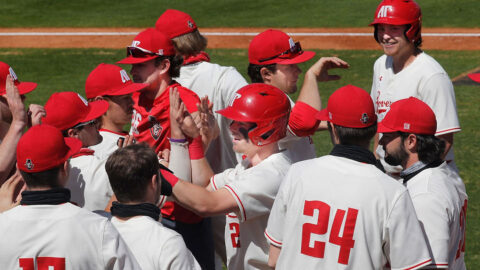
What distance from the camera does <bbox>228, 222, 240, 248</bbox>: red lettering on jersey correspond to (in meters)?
3.98

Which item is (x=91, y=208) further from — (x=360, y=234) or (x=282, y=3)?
(x=282, y=3)

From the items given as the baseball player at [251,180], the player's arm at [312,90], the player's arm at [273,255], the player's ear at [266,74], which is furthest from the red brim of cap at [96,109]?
the player's arm at [273,255]

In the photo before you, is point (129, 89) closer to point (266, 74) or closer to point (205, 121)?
point (205, 121)

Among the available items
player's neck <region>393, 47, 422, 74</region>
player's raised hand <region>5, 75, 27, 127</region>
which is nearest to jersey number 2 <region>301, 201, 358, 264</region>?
A: player's raised hand <region>5, 75, 27, 127</region>

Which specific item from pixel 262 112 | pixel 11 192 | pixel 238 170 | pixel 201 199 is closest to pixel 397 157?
pixel 262 112

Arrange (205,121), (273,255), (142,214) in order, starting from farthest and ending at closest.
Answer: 1. (205,121)
2. (273,255)
3. (142,214)

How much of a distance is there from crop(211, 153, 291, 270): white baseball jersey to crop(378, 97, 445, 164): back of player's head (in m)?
0.63

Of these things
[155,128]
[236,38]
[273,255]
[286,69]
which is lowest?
[236,38]

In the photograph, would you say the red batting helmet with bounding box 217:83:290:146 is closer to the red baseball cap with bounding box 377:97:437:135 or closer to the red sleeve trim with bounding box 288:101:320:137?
the red sleeve trim with bounding box 288:101:320:137

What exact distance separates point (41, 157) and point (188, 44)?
223 cm

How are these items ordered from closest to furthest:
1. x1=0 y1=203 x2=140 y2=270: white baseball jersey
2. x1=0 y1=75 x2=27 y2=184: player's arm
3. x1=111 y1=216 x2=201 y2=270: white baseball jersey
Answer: x1=0 y1=203 x2=140 y2=270: white baseball jersey, x1=111 y1=216 x2=201 y2=270: white baseball jersey, x1=0 y1=75 x2=27 y2=184: player's arm

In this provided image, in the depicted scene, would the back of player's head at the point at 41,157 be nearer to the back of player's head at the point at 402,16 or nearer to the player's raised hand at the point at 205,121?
the player's raised hand at the point at 205,121

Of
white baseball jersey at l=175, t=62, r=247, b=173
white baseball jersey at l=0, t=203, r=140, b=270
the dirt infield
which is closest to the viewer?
white baseball jersey at l=0, t=203, r=140, b=270

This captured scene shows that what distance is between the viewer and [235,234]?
3.98 metres
